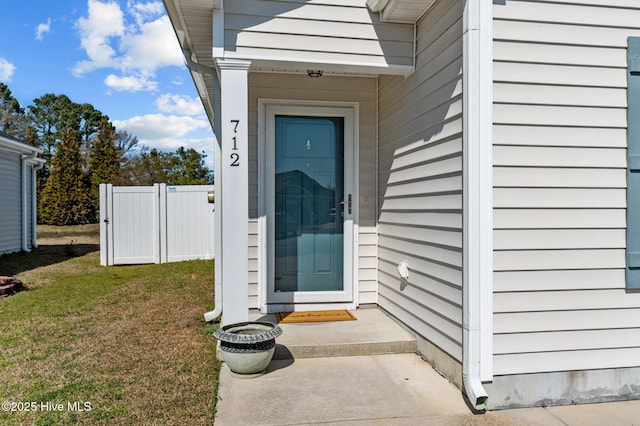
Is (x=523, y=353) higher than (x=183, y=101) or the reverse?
the reverse

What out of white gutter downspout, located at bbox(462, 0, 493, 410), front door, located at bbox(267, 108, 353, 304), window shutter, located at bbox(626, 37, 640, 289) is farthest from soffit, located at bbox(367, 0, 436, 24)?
window shutter, located at bbox(626, 37, 640, 289)

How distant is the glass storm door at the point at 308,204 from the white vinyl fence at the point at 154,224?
4.72m

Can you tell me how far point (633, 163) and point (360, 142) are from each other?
7.58 ft

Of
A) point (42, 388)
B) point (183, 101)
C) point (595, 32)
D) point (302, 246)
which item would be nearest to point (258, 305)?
point (302, 246)

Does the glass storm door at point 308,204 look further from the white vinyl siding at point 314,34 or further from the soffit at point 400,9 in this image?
the soffit at point 400,9

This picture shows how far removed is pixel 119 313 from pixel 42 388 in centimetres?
199

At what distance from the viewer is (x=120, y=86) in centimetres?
2723

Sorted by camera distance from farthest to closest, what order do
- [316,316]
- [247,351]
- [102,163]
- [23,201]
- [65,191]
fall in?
[102,163], [65,191], [23,201], [316,316], [247,351]

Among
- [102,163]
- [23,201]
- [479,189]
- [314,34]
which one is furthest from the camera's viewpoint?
[102,163]

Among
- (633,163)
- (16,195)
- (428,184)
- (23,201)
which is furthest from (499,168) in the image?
(23,201)

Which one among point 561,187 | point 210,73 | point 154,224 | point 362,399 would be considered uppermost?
point 210,73

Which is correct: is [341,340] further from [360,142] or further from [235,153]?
[360,142]

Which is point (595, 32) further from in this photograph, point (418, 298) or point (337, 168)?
point (337, 168)

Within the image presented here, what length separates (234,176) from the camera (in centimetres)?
315
